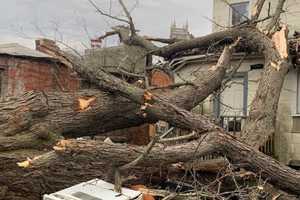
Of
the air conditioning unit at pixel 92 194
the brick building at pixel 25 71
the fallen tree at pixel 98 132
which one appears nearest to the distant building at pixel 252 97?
the fallen tree at pixel 98 132

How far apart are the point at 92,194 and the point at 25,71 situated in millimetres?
10543

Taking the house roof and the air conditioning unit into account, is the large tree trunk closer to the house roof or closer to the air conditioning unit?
the air conditioning unit

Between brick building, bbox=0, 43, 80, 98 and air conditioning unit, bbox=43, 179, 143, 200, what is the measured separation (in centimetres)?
923

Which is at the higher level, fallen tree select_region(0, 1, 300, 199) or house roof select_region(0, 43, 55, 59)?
house roof select_region(0, 43, 55, 59)

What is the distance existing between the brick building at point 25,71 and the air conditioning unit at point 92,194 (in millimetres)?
9231

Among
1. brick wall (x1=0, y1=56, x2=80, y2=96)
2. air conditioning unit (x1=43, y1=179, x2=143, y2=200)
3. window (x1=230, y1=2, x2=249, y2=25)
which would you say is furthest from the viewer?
brick wall (x1=0, y1=56, x2=80, y2=96)

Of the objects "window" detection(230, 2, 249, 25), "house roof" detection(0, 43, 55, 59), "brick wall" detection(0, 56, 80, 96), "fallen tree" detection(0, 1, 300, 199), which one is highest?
"window" detection(230, 2, 249, 25)

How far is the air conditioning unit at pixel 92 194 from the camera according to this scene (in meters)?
4.12

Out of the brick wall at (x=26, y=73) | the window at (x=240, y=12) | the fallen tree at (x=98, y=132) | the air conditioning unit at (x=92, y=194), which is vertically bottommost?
the air conditioning unit at (x=92, y=194)

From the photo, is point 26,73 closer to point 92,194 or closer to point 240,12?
point 240,12

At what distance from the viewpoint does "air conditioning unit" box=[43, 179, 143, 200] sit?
412cm

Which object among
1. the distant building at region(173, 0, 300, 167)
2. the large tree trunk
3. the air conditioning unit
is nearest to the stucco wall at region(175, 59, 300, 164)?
the distant building at region(173, 0, 300, 167)

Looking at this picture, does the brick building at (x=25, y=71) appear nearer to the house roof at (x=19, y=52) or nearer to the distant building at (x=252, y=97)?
the house roof at (x=19, y=52)

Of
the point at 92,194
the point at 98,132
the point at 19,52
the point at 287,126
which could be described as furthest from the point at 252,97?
the point at 92,194
